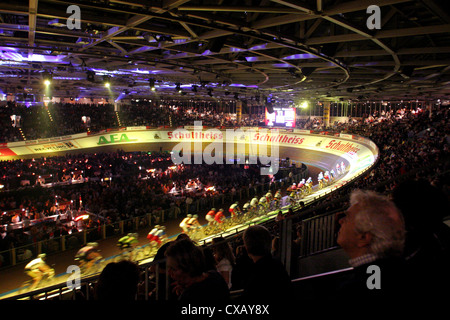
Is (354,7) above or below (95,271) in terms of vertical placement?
above

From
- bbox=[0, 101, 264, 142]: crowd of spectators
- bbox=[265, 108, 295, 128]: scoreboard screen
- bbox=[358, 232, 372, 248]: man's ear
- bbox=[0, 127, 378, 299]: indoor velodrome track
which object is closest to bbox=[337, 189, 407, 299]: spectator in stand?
bbox=[358, 232, 372, 248]: man's ear

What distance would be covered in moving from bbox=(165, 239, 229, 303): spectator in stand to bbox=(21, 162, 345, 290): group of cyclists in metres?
7.19

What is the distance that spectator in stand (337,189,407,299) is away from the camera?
163 centimetres

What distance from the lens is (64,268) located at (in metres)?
11.5

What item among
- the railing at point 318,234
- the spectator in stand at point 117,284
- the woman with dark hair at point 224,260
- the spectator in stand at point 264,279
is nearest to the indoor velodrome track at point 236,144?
the railing at point 318,234

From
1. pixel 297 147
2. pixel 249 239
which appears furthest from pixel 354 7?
pixel 297 147

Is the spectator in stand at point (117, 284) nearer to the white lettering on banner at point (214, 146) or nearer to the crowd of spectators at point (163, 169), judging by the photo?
the crowd of spectators at point (163, 169)

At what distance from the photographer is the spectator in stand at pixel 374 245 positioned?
1628mm

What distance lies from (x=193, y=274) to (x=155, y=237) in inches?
381

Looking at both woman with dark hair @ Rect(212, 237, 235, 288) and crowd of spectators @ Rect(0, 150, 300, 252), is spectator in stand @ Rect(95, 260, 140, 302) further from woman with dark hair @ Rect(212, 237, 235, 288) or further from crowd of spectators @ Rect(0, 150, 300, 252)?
crowd of spectators @ Rect(0, 150, 300, 252)

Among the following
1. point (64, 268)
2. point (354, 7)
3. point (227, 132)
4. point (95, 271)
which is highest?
point (354, 7)

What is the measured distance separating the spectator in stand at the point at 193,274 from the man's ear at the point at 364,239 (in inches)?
42.1
